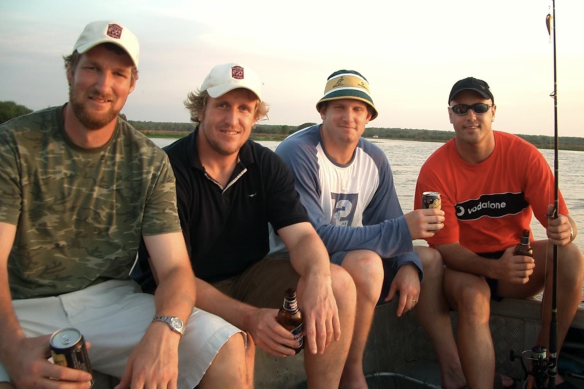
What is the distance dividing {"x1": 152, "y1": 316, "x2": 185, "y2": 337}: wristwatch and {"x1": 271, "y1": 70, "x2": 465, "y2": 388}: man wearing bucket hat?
114cm

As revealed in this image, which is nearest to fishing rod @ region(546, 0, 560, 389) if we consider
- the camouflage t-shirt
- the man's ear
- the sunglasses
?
the sunglasses

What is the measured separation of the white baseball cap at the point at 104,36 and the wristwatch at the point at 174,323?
1169 millimetres

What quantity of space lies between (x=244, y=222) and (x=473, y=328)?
4.90ft

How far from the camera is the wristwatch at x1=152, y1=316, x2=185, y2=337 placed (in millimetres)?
2041

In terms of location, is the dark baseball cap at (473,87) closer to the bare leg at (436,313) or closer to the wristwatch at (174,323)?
the bare leg at (436,313)

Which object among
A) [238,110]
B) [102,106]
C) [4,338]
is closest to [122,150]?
[102,106]

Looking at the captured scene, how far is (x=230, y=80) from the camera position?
2.80 m

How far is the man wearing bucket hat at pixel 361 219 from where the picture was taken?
Answer: 9.64ft

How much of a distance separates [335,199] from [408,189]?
442 inches

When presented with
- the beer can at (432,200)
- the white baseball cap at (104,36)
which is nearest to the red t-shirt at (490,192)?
the beer can at (432,200)

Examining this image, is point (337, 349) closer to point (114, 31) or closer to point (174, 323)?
point (174, 323)

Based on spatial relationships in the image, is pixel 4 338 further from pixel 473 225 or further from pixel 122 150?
pixel 473 225

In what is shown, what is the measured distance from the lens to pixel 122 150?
2.42 metres

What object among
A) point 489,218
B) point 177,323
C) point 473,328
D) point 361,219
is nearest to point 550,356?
point 473,328
